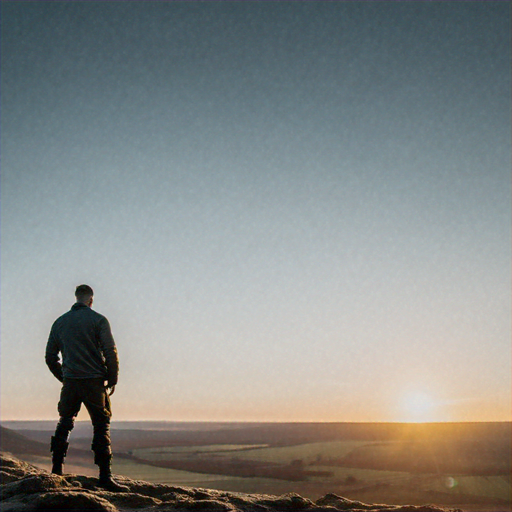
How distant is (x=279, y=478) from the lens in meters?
42.8

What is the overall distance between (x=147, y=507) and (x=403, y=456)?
70937 millimetres

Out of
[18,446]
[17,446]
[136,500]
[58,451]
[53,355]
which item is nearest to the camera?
[136,500]

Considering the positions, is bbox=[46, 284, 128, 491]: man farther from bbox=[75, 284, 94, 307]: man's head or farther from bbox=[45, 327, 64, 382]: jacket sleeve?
bbox=[75, 284, 94, 307]: man's head

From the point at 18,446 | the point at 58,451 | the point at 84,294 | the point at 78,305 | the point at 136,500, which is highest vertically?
the point at 84,294

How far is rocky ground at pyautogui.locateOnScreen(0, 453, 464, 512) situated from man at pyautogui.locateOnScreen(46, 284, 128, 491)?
1.22 ft

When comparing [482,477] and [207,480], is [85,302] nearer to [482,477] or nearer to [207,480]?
[207,480]

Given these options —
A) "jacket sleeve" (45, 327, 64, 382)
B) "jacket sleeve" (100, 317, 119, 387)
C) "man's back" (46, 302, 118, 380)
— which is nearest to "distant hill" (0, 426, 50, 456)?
"jacket sleeve" (45, 327, 64, 382)

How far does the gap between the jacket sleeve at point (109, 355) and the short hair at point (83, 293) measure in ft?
1.94

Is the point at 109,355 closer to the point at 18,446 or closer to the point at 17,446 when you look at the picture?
the point at 17,446

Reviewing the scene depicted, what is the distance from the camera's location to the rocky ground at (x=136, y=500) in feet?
14.4

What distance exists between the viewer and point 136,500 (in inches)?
217

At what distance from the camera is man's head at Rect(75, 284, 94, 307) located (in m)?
6.45

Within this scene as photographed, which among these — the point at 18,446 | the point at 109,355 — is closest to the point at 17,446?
the point at 18,446

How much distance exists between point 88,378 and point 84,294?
117 cm
